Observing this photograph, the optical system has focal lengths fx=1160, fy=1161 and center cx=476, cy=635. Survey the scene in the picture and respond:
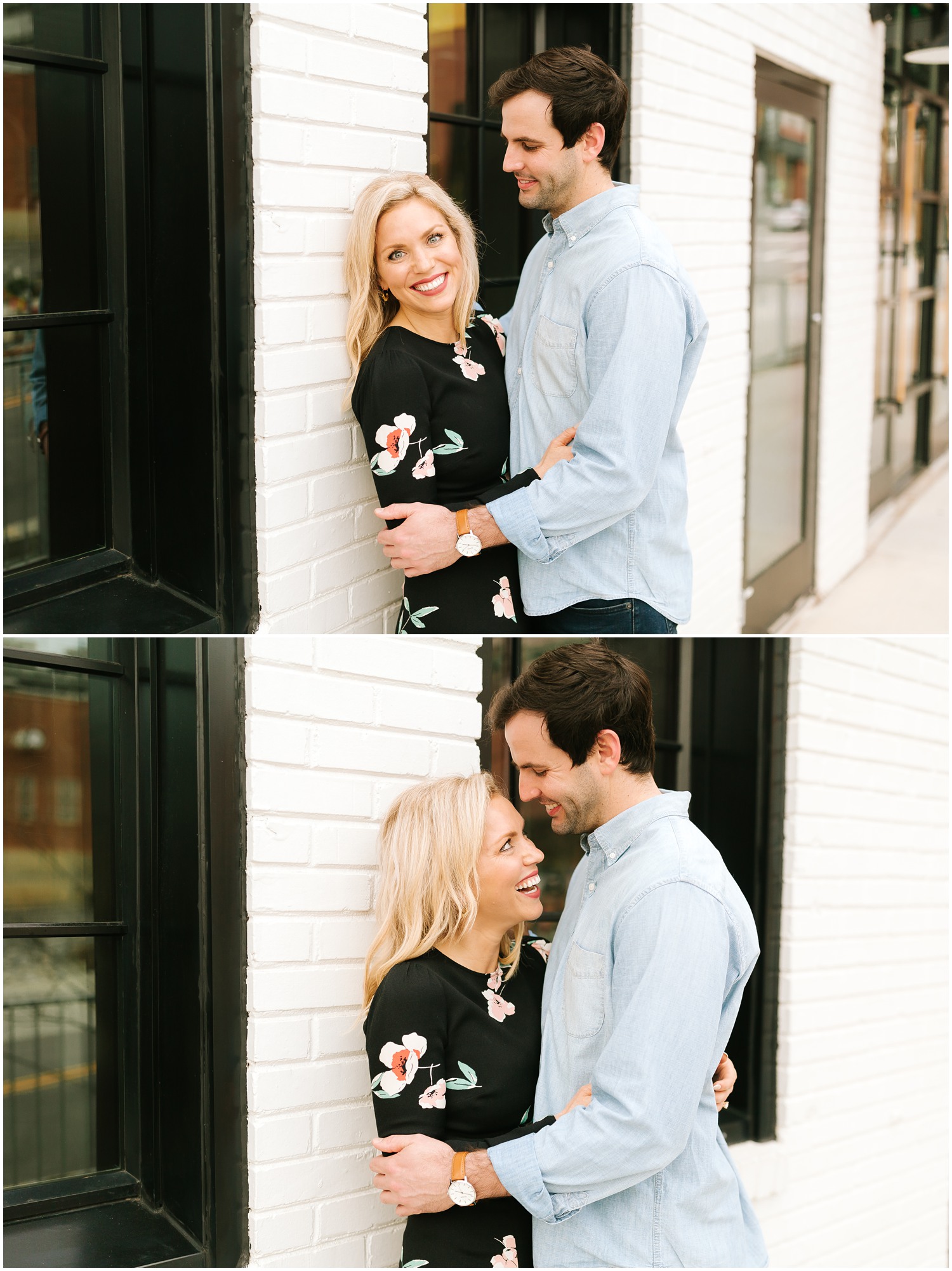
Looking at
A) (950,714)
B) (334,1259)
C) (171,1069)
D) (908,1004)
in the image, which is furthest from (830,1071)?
(171,1069)

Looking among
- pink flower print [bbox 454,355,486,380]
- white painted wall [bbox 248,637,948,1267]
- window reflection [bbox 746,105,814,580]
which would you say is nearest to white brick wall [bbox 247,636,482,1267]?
white painted wall [bbox 248,637,948,1267]

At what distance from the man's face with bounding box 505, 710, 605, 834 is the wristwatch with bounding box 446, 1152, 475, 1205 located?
1.72 ft

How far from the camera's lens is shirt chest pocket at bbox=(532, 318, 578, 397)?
204cm

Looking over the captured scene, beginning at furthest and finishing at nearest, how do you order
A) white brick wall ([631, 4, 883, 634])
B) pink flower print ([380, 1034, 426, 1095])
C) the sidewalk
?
1. the sidewalk
2. white brick wall ([631, 4, 883, 634])
3. pink flower print ([380, 1034, 426, 1095])

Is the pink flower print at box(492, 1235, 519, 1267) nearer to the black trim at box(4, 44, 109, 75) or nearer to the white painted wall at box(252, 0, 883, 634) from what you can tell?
the white painted wall at box(252, 0, 883, 634)

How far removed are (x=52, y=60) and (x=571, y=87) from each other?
868mm

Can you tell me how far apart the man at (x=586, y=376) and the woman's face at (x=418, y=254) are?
167 millimetres

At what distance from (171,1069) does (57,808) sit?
1.59 feet

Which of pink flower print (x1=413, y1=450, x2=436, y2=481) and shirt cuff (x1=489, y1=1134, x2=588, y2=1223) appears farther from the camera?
pink flower print (x1=413, y1=450, x2=436, y2=481)

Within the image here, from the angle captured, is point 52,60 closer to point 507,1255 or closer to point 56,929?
point 56,929

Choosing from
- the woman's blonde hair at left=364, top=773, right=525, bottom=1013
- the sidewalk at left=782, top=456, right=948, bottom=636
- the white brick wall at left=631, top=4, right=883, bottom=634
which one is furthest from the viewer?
the sidewalk at left=782, top=456, right=948, bottom=636

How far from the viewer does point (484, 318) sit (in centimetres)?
227

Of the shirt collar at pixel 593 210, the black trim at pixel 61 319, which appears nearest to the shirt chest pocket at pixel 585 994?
the shirt collar at pixel 593 210

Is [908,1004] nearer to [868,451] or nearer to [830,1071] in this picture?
[830,1071]
